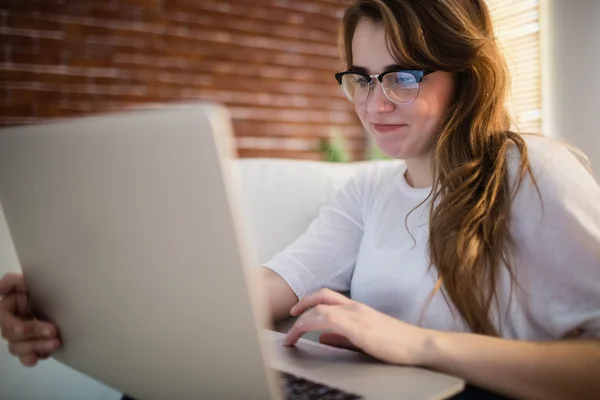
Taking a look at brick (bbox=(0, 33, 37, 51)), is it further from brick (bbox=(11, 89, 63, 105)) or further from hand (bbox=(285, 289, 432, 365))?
hand (bbox=(285, 289, 432, 365))

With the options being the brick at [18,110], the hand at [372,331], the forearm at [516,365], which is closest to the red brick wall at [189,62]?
the brick at [18,110]

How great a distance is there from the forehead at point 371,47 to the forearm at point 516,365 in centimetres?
52

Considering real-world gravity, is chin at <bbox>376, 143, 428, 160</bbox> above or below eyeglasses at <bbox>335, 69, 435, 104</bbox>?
below

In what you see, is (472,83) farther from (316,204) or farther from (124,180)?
(124,180)

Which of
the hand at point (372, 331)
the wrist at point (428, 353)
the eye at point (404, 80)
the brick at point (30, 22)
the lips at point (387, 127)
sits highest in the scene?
the brick at point (30, 22)

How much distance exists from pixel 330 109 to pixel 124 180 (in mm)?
3511

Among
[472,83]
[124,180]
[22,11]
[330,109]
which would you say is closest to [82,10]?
[22,11]

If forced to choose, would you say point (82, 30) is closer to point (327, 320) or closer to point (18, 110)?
point (18, 110)

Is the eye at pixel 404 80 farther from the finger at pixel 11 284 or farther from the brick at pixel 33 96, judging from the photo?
the brick at pixel 33 96

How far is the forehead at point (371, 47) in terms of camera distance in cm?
108

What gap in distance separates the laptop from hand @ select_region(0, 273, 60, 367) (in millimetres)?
20

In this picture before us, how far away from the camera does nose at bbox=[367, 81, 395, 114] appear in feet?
3.58

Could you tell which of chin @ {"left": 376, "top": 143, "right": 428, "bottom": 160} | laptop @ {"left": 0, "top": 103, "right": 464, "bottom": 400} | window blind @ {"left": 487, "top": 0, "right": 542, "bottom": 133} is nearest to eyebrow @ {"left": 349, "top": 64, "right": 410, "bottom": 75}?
chin @ {"left": 376, "top": 143, "right": 428, "bottom": 160}

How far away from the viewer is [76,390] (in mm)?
1290
